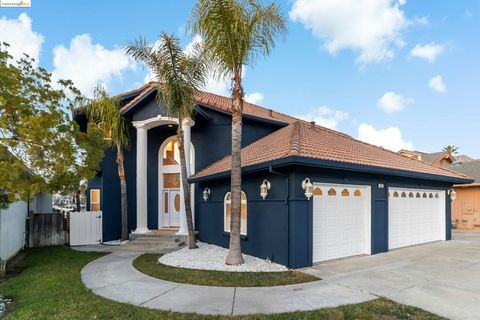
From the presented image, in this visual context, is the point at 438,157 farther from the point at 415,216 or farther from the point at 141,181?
the point at 141,181

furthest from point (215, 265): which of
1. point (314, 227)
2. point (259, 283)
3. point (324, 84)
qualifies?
point (324, 84)

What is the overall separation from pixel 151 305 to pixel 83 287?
225cm

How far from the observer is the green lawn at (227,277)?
650 centimetres

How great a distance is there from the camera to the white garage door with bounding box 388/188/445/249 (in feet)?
35.6

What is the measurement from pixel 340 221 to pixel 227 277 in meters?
4.17

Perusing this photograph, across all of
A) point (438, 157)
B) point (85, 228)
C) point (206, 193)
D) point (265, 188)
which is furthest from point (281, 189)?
point (438, 157)

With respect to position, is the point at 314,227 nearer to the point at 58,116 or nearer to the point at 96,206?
the point at 58,116

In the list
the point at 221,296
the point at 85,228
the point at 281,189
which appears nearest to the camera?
the point at 221,296

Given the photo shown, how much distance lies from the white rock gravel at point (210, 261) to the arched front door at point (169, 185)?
12.3 ft

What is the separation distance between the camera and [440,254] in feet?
32.0

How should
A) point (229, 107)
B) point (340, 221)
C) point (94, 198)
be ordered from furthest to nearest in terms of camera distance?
point (94, 198), point (229, 107), point (340, 221)

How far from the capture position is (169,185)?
48.4 feet

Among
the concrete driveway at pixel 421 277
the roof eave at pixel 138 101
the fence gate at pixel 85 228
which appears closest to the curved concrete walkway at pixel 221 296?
the concrete driveway at pixel 421 277

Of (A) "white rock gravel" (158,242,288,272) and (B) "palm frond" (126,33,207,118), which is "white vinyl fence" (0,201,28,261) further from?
(B) "palm frond" (126,33,207,118)
